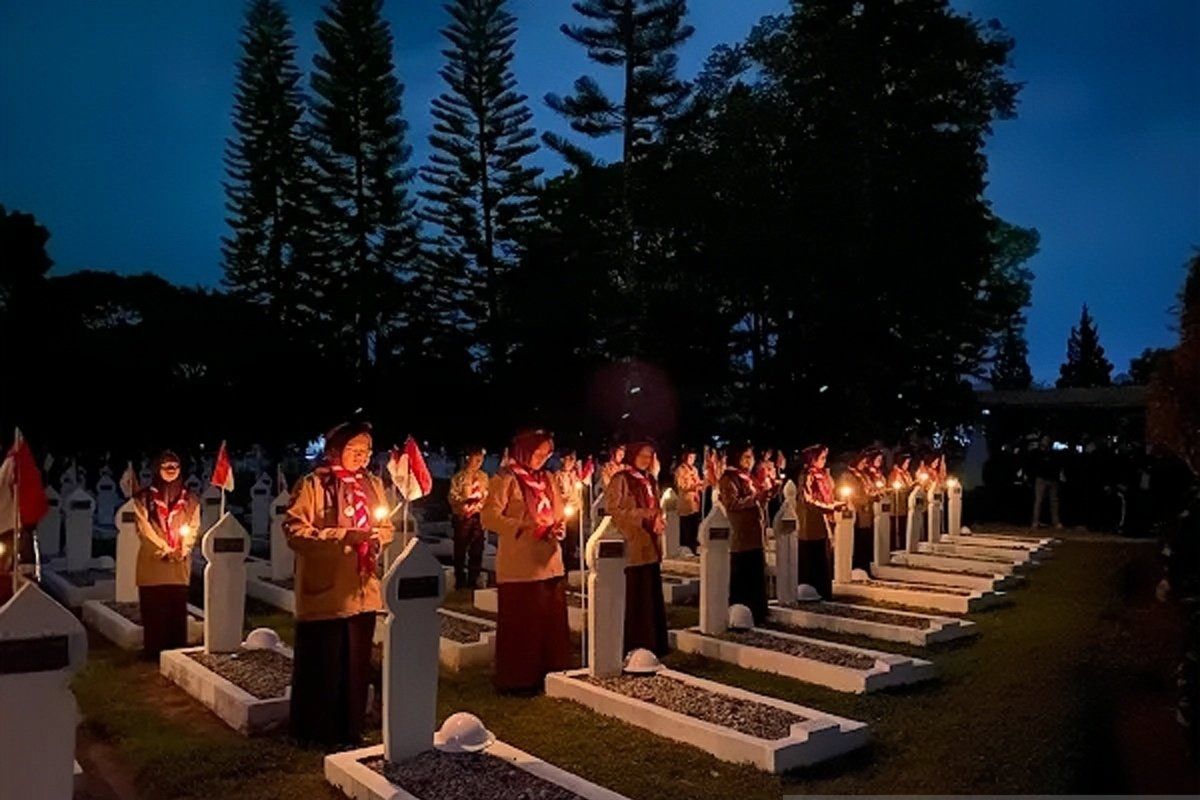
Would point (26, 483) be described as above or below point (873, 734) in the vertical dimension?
above

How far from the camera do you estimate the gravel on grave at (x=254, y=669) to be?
831 cm

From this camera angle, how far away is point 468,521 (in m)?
14.3

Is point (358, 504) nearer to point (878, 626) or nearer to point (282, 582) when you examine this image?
point (878, 626)

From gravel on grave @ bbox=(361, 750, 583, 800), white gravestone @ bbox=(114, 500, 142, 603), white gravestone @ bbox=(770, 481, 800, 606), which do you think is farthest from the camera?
white gravestone @ bbox=(114, 500, 142, 603)

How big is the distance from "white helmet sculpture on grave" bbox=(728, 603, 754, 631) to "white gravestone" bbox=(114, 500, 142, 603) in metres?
6.29

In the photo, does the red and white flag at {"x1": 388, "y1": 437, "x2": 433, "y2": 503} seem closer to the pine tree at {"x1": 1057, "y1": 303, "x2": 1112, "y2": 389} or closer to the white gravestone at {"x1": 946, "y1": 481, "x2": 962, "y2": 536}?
the white gravestone at {"x1": 946, "y1": 481, "x2": 962, "y2": 536}

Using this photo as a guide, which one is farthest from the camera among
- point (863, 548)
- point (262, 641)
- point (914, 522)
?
point (914, 522)

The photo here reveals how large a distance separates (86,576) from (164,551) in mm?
5392

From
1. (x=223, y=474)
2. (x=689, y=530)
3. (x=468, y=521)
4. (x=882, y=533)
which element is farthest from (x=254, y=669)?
(x=689, y=530)

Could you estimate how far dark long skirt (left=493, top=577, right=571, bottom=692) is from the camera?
8.82 metres

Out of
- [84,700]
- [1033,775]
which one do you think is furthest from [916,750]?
[84,700]

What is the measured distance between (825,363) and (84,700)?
63.1 feet

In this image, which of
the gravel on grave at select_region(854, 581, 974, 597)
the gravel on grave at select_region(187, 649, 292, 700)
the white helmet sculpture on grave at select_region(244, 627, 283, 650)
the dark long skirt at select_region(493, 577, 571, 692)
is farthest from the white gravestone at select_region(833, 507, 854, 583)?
the gravel on grave at select_region(187, 649, 292, 700)

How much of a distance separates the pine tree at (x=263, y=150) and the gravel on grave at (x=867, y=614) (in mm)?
26370
